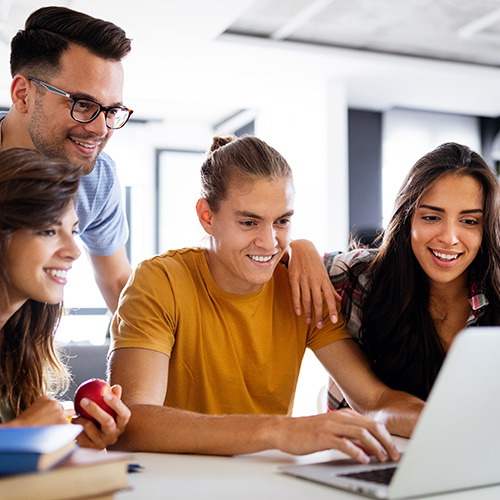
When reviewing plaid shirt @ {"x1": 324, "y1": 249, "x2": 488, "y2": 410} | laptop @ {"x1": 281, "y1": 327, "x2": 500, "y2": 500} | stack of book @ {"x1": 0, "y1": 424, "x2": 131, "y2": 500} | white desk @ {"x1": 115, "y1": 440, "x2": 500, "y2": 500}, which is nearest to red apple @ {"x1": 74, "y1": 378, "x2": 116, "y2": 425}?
white desk @ {"x1": 115, "y1": 440, "x2": 500, "y2": 500}

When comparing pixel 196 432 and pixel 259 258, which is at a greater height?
pixel 259 258

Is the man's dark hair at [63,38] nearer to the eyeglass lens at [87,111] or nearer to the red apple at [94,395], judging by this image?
the eyeglass lens at [87,111]

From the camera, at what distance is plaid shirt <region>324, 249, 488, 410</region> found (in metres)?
1.87

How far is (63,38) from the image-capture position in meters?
1.98

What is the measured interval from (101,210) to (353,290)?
1.01 meters

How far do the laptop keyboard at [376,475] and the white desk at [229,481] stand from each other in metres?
0.05

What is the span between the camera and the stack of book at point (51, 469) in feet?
2.68

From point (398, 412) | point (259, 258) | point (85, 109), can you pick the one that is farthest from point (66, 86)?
point (398, 412)

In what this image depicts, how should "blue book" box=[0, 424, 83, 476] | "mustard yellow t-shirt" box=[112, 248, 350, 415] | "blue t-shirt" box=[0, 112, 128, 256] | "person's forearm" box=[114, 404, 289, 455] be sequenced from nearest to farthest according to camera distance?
1. "blue book" box=[0, 424, 83, 476]
2. "person's forearm" box=[114, 404, 289, 455]
3. "mustard yellow t-shirt" box=[112, 248, 350, 415]
4. "blue t-shirt" box=[0, 112, 128, 256]

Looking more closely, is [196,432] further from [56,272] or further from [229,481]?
[56,272]

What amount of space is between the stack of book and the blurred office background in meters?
3.72

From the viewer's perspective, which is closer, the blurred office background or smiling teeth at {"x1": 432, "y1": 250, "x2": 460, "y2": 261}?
smiling teeth at {"x1": 432, "y1": 250, "x2": 460, "y2": 261}

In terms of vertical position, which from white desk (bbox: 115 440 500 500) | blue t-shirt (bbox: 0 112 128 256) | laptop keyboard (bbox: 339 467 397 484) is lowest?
white desk (bbox: 115 440 500 500)

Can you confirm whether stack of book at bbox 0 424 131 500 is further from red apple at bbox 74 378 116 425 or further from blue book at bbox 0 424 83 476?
red apple at bbox 74 378 116 425
